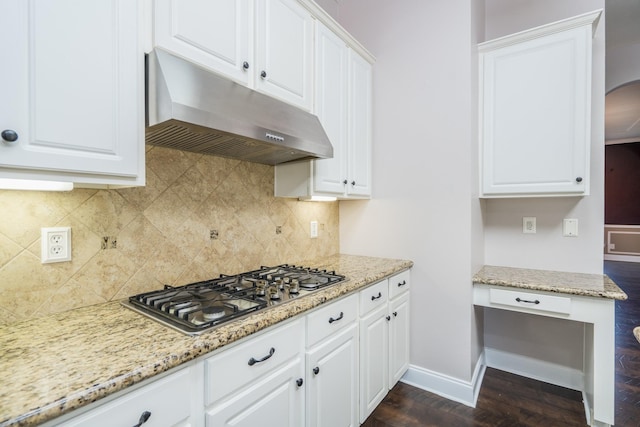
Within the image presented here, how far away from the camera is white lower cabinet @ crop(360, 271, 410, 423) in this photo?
1.76 metres

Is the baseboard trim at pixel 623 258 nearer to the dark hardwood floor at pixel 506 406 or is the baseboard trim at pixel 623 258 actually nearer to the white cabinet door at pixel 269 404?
the dark hardwood floor at pixel 506 406

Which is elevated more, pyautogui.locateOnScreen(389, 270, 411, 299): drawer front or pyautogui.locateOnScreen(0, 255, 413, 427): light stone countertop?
pyautogui.locateOnScreen(0, 255, 413, 427): light stone countertop

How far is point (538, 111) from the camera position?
2094 millimetres

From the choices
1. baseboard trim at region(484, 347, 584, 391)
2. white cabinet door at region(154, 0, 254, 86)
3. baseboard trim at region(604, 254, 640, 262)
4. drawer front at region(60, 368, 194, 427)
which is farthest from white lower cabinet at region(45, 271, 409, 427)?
baseboard trim at region(604, 254, 640, 262)

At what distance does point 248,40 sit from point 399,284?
1.73 meters

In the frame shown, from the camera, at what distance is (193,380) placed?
89cm

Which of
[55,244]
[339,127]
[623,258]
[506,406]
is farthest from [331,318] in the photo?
[623,258]

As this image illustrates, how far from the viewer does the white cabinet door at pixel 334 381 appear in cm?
135

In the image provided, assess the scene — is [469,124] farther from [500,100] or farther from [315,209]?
[315,209]

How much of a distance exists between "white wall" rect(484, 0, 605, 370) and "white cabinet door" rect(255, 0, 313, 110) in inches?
68.8

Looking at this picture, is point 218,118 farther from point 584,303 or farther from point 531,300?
point 584,303

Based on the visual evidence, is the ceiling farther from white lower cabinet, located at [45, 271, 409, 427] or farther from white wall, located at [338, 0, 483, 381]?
white lower cabinet, located at [45, 271, 409, 427]

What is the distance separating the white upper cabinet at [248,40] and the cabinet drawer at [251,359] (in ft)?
3.57

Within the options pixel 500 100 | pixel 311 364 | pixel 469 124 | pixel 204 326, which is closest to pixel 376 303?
pixel 311 364
